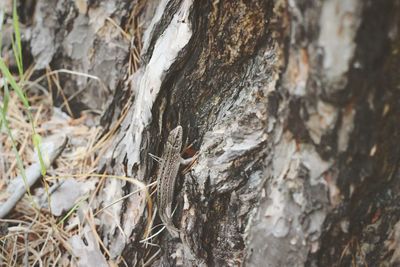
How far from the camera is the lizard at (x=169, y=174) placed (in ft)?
5.80

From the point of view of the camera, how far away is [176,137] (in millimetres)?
1775

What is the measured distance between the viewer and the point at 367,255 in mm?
1531

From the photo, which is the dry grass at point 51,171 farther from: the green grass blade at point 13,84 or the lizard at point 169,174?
the green grass blade at point 13,84

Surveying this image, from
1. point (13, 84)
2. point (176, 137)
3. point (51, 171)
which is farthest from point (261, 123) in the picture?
point (51, 171)

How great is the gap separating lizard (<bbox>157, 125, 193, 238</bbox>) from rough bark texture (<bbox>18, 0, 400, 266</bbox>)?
0.12 ft

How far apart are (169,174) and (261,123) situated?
38 centimetres

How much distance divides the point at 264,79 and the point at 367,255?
61cm

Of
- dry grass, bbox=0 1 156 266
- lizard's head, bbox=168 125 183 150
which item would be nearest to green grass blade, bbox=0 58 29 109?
dry grass, bbox=0 1 156 266

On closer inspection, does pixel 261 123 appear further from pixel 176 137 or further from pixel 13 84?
pixel 13 84

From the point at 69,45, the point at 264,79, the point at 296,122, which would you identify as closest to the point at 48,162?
the point at 69,45

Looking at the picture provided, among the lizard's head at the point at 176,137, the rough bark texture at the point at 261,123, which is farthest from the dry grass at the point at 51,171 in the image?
the lizard's head at the point at 176,137

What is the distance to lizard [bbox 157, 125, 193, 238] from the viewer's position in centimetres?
177

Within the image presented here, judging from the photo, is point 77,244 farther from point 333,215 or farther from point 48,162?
point 333,215

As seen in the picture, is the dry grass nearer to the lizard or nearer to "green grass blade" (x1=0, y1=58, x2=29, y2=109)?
the lizard
